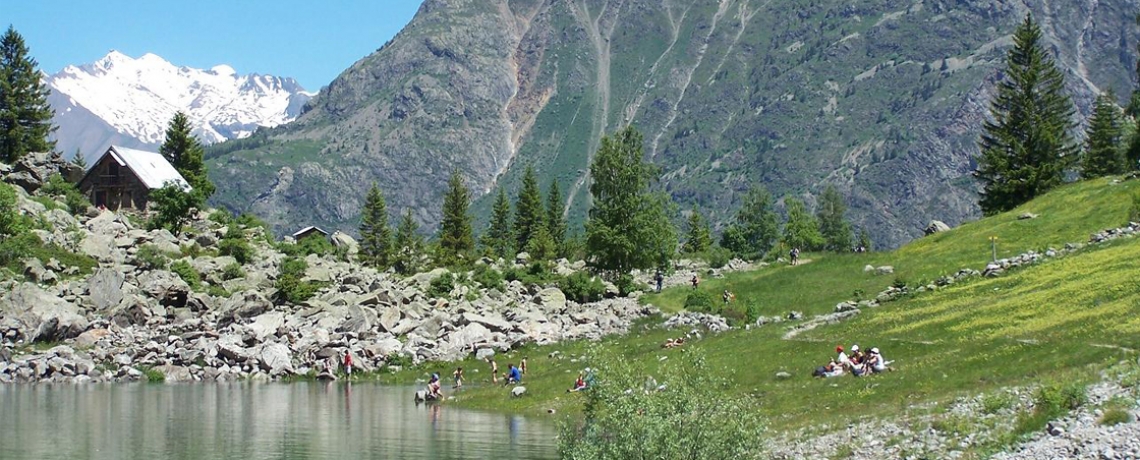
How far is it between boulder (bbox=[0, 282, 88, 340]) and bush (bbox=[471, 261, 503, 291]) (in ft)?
124

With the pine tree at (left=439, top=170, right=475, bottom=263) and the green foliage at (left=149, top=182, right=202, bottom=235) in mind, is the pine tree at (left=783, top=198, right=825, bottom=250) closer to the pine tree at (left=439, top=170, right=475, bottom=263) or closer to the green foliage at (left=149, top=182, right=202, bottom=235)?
the pine tree at (left=439, top=170, right=475, bottom=263)

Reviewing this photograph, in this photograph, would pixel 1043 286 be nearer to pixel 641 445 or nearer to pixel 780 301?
pixel 780 301

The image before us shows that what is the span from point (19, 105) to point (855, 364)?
11396cm

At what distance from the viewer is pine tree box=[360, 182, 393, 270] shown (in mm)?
132625

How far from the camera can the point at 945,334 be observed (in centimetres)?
5484

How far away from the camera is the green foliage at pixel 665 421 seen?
30.5 meters

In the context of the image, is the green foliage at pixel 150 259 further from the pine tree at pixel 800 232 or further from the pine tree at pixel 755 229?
the pine tree at pixel 755 229

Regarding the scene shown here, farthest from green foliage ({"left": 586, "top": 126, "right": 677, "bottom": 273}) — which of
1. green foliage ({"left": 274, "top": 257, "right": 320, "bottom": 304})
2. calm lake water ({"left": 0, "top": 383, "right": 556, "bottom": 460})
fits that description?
calm lake water ({"left": 0, "top": 383, "right": 556, "bottom": 460})

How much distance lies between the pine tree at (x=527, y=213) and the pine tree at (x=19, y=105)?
214 feet

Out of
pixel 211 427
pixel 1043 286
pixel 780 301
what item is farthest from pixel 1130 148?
pixel 211 427

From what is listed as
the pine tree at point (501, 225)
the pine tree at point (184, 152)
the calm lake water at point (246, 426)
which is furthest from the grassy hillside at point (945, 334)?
the pine tree at point (501, 225)

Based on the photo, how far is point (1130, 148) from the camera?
355 feet

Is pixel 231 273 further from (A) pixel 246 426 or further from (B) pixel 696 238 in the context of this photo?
(B) pixel 696 238

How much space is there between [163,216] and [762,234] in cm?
10780
